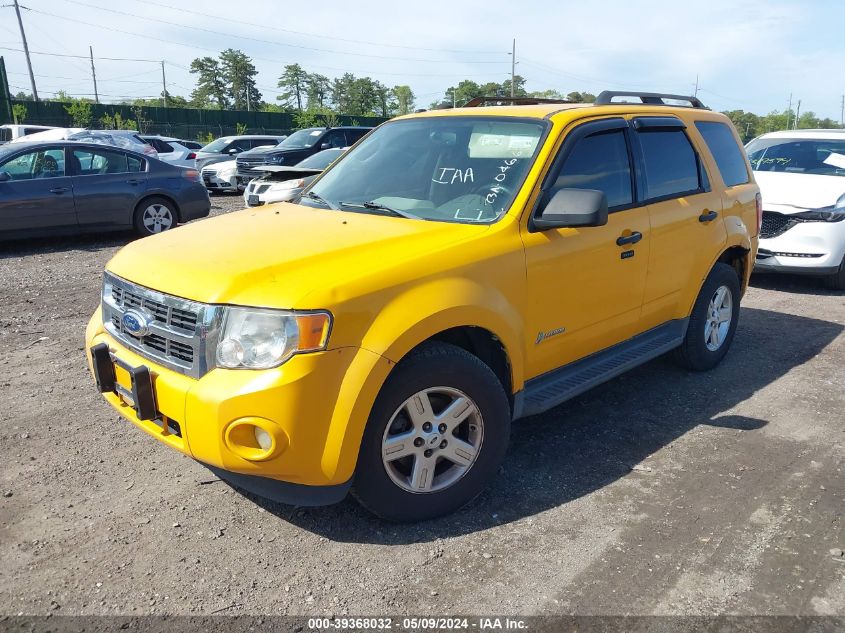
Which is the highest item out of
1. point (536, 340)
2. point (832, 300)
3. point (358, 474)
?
point (536, 340)

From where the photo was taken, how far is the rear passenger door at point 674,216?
4.29 meters

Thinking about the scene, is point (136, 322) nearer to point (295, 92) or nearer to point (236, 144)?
point (236, 144)

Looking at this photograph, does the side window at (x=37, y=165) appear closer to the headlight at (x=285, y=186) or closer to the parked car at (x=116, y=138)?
the headlight at (x=285, y=186)

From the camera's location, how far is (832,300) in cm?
761

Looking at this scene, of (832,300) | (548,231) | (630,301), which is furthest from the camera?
(832,300)

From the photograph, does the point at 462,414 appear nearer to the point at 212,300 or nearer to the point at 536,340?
the point at 536,340

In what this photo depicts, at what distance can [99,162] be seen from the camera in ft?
33.0

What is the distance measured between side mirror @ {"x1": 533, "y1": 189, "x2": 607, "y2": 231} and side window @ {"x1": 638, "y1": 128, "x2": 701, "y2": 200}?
3.52 ft

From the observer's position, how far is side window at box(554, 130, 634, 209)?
3.78 meters

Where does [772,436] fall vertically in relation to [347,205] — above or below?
below

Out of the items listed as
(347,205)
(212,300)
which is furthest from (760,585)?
(347,205)

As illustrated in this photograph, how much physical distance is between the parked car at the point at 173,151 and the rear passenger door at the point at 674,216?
16.9 m

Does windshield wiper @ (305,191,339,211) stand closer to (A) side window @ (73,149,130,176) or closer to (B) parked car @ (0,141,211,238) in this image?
(B) parked car @ (0,141,211,238)

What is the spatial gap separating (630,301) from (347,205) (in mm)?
1775
